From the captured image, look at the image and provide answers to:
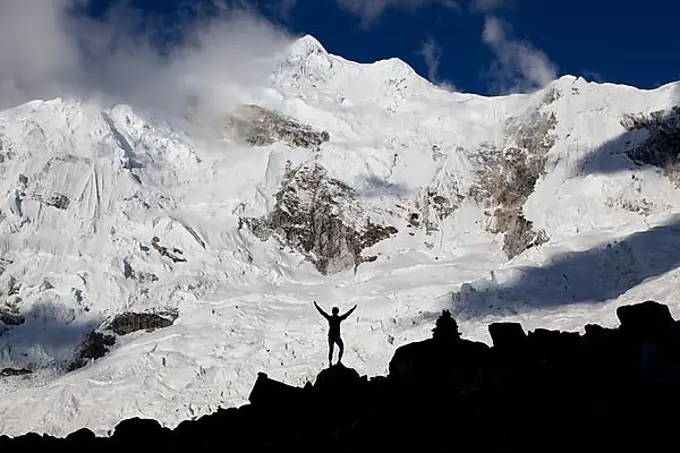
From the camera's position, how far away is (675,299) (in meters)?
81.7

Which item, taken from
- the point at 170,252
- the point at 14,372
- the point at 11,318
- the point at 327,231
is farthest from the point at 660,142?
the point at 11,318

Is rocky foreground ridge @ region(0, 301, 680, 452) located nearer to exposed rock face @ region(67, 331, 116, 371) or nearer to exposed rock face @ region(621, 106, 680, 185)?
exposed rock face @ region(67, 331, 116, 371)

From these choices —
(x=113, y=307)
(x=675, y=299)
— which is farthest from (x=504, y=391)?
(x=113, y=307)

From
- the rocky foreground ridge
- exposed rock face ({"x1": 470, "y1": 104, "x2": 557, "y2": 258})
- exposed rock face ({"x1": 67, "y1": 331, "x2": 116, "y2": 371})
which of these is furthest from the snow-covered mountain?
the rocky foreground ridge

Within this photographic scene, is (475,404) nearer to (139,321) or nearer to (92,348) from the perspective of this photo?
(92,348)

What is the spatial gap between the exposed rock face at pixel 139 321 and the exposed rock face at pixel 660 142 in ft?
308

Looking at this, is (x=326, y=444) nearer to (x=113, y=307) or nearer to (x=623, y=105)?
(x=113, y=307)

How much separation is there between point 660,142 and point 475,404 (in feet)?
533

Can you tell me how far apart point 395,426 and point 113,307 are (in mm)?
160710

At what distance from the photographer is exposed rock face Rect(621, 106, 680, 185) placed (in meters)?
161

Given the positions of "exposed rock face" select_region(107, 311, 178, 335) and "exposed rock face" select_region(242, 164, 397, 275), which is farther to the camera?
"exposed rock face" select_region(242, 164, 397, 275)

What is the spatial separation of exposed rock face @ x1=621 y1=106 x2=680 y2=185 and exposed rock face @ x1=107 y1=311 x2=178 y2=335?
93752 mm

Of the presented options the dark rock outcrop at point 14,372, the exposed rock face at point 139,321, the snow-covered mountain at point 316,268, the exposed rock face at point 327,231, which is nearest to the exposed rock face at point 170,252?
the snow-covered mountain at point 316,268

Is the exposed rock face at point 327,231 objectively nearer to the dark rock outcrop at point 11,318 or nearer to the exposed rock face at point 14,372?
the dark rock outcrop at point 11,318
